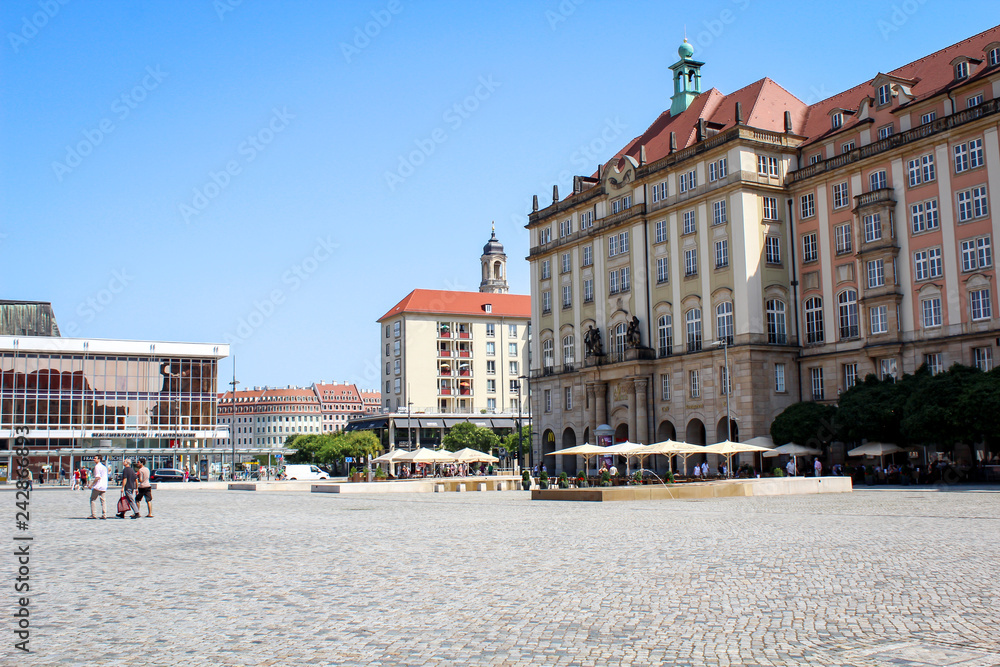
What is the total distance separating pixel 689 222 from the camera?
62.6 metres

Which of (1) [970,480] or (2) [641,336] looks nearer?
(1) [970,480]

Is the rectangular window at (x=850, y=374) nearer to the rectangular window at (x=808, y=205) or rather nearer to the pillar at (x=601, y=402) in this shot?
the rectangular window at (x=808, y=205)

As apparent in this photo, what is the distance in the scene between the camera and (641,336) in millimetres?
65625

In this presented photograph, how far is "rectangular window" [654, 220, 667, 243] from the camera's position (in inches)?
2547

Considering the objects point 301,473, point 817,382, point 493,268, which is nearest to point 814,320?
point 817,382

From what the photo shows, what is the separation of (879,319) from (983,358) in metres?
6.22

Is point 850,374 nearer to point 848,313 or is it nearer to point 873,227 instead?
point 848,313

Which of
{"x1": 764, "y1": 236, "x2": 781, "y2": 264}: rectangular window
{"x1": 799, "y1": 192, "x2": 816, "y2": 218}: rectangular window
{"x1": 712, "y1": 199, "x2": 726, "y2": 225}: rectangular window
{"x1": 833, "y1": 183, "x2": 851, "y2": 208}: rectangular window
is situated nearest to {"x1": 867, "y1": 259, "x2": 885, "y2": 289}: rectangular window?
{"x1": 833, "y1": 183, "x2": 851, "y2": 208}: rectangular window

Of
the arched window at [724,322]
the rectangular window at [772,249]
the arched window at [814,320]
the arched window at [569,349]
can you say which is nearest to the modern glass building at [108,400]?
the arched window at [569,349]

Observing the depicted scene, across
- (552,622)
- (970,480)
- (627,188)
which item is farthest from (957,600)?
(627,188)

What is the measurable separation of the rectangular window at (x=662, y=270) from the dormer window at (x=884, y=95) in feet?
54.5

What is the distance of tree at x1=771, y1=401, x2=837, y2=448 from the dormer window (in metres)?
17.6

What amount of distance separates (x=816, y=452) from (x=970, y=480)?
→ 811 cm

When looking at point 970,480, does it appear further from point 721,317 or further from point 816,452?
point 721,317
